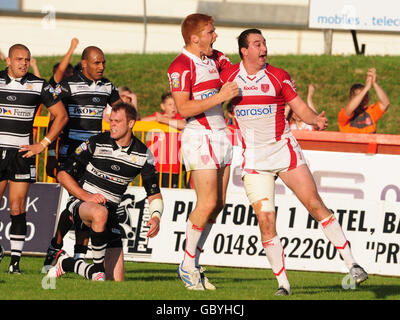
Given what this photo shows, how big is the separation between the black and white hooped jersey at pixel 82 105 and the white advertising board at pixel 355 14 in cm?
1330

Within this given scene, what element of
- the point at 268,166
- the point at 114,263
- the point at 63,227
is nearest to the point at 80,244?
the point at 63,227

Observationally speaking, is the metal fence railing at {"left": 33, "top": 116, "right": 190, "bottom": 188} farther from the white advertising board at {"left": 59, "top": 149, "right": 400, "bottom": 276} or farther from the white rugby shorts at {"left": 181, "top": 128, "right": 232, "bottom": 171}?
the white rugby shorts at {"left": 181, "top": 128, "right": 232, "bottom": 171}

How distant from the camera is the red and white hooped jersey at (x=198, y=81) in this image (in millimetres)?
9523

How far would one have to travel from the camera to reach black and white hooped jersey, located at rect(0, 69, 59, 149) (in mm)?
11320

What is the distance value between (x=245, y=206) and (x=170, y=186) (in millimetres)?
1616

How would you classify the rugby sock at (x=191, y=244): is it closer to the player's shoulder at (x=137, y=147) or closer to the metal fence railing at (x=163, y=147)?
the player's shoulder at (x=137, y=147)

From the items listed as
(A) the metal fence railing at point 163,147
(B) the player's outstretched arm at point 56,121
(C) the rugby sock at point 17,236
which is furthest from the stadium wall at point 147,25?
(C) the rugby sock at point 17,236

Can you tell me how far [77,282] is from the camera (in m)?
10.0

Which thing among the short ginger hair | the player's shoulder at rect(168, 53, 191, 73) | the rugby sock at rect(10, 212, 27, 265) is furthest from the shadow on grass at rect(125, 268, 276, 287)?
the short ginger hair

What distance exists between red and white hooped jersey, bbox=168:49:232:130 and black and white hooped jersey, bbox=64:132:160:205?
0.75 metres

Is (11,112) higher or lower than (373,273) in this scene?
higher

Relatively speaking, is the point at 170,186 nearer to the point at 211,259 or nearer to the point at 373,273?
the point at 211,259

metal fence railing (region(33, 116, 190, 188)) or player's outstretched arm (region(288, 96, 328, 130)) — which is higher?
player's outstretched arm (region(288, 96, 328, 130))
